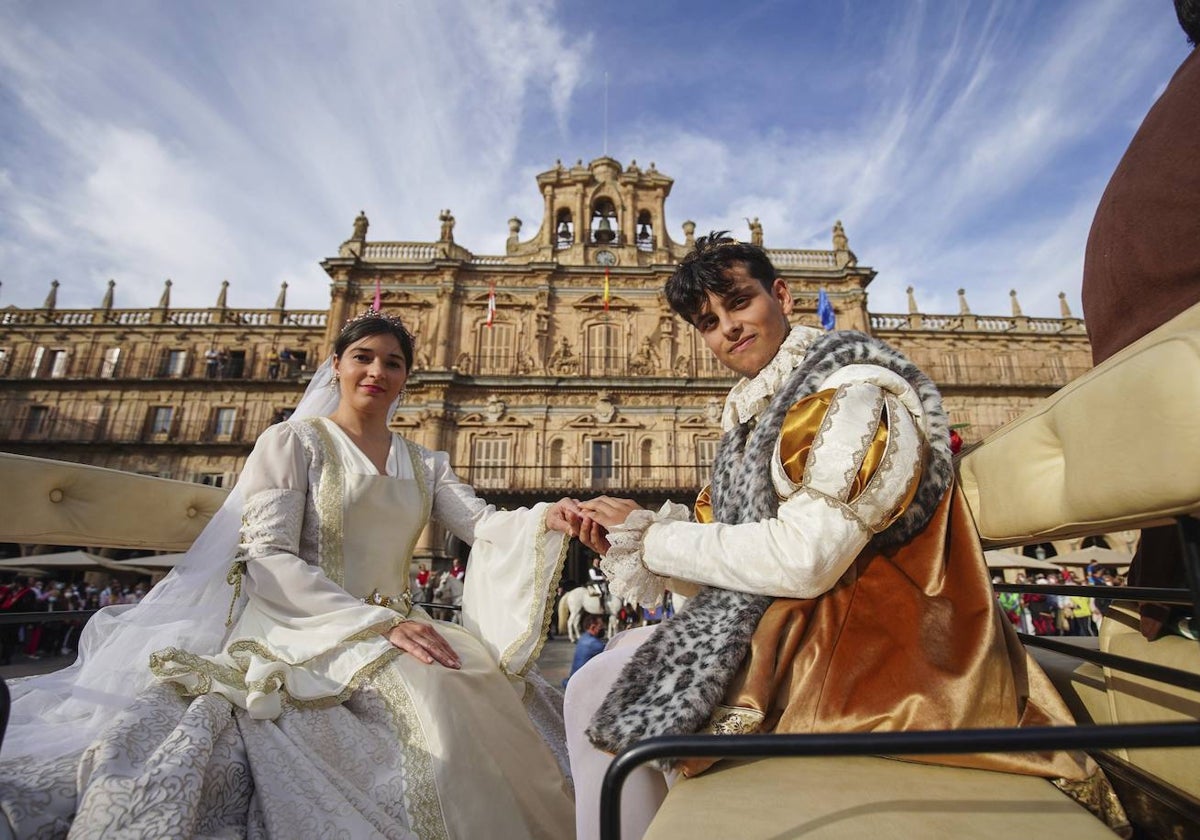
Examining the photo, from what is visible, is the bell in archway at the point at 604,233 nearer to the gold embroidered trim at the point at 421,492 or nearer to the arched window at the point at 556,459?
the arched window at the point at 556,459

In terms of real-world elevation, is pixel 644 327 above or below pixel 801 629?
above

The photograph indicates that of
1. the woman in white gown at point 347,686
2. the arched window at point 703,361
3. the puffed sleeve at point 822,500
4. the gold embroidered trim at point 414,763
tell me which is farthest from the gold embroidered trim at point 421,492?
the arched window at point 703,361

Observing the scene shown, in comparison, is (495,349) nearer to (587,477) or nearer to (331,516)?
(587,477)

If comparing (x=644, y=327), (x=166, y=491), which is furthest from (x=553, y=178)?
(x=166, y=491)

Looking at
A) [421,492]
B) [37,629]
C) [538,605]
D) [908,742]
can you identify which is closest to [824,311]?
[421,492]

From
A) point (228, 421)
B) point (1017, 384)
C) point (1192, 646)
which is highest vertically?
point (1017, 384)

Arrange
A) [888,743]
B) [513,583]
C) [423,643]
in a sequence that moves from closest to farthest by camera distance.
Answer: [888,743], [423,643], [513,583]

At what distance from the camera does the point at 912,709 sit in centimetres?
113

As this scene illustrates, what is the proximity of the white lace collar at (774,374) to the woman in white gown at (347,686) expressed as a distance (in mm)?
910

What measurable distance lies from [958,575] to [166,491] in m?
2.86

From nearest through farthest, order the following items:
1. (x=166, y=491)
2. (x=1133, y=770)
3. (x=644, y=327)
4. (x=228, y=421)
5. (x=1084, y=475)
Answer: (x=1084, y=475), (x=1133, y=770), (x=166, y=491), (x=644, y=327), (x=228, y=421)

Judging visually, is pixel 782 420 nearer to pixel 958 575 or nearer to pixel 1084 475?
pixel 958 575

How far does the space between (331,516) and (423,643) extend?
689 millimetres

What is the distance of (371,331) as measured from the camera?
8.91ft
